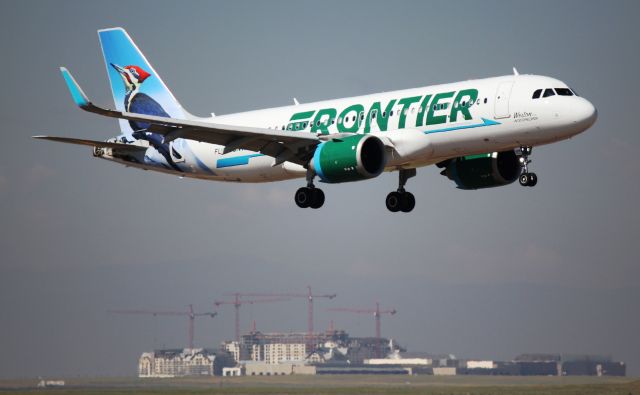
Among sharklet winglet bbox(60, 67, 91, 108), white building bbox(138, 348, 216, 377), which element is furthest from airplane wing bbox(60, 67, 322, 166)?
white building bbox(138, 348, 216, 377)

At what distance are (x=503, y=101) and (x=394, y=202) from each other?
1002 cm

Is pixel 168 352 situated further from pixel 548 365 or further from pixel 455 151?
pixel 455 151

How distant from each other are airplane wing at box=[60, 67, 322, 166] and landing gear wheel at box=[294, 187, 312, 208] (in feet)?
5.25

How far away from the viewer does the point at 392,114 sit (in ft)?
177

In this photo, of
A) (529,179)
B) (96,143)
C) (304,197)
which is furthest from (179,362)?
(529,179)

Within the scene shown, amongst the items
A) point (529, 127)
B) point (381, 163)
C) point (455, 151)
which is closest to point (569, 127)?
point (529, 127)

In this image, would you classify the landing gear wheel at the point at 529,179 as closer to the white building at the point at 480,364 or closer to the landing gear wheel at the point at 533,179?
the landing gear wheel at the point at 533,179

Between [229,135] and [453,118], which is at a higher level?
[229,135]

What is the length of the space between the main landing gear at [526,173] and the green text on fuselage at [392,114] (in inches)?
131

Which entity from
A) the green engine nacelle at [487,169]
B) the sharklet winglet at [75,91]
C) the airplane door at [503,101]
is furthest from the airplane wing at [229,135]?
the airplane door at [503,101]

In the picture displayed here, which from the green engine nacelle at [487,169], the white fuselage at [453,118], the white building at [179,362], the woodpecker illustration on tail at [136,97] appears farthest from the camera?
the white building at [179,362]

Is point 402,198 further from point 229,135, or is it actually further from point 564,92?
point 564,92

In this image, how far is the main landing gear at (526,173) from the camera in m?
52.5

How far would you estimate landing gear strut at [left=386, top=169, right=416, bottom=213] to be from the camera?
5894 cm
